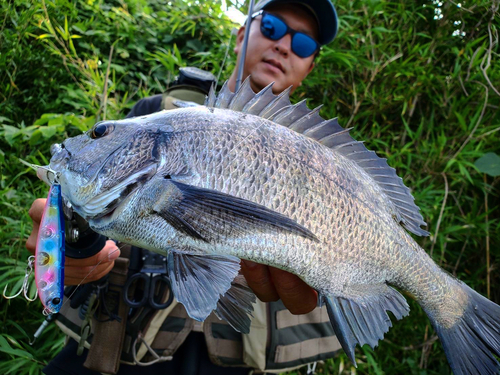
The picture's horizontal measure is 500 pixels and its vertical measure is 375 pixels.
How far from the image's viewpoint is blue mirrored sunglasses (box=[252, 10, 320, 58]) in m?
2.01

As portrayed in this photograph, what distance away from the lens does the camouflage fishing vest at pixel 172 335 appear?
4.77 ft

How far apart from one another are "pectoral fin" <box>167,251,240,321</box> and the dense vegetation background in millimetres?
1690

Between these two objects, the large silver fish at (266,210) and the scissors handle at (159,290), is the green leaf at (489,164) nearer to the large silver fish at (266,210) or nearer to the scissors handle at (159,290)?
the large silver fish at (266,210)

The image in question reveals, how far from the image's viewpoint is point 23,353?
1841mm

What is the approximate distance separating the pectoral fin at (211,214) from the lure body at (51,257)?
0.29 meters

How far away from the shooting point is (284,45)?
79.9 inches

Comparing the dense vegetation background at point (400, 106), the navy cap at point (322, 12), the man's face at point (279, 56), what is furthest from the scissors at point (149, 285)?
the navy cap at point (322, 12)

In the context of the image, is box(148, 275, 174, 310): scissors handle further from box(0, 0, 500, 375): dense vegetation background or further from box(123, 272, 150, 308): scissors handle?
box(0, 0, 500, 375): dense vegetation background

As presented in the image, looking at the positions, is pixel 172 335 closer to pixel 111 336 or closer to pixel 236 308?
pixel 111 336

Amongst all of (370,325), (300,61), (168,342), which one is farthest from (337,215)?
(300,61)

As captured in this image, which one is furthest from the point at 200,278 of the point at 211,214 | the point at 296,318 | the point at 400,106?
the point at 400,106

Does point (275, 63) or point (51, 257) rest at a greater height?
point (275, 63)

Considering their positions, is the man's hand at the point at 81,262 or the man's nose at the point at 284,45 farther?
the man's nose at the point at 284,45

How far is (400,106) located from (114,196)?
8.14 ft
